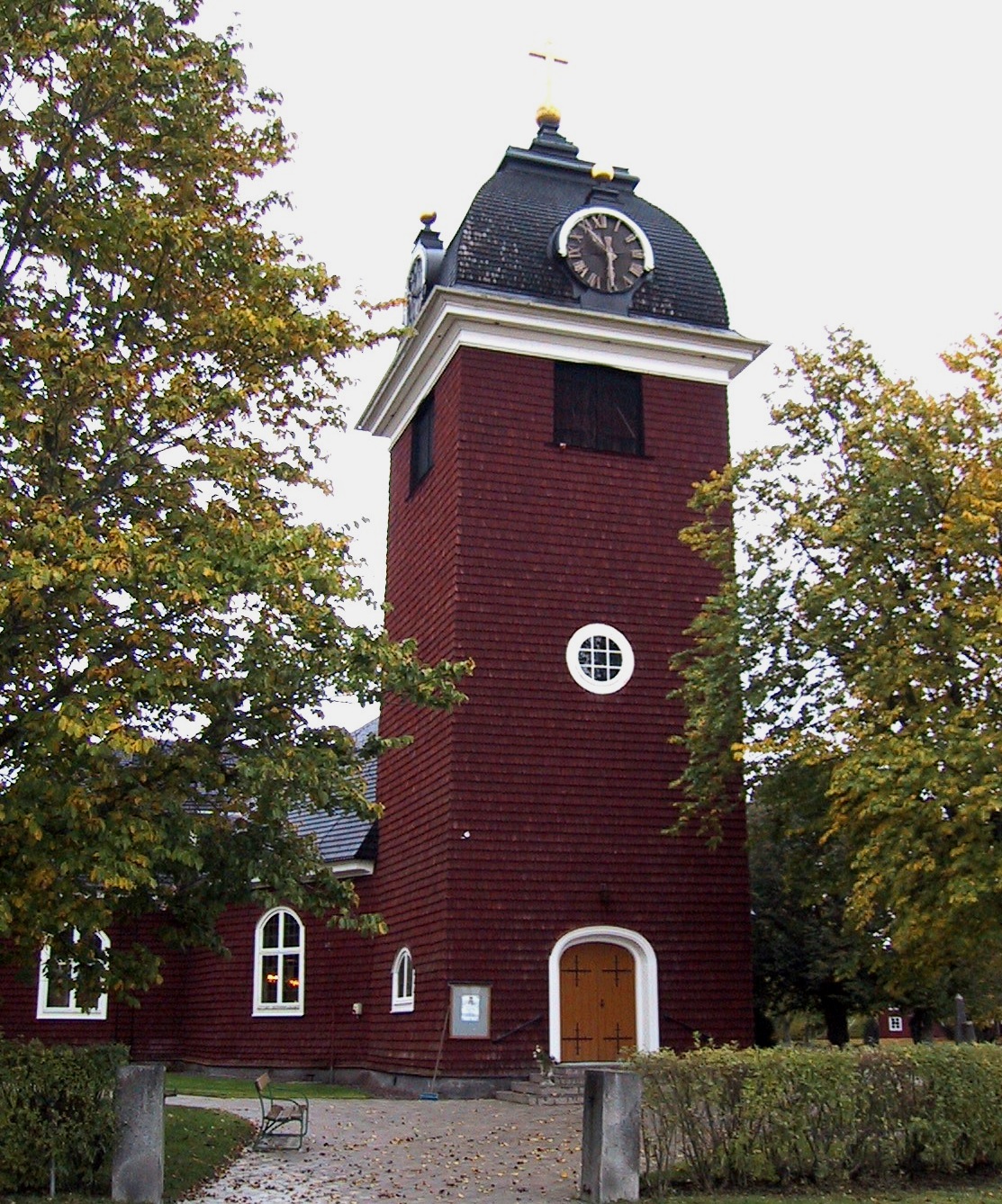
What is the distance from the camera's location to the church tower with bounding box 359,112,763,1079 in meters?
20.2

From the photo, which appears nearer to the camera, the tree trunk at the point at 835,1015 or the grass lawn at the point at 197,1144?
the grass lawn at the point at 197,1144

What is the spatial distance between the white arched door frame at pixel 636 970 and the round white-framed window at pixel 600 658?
12.0ft

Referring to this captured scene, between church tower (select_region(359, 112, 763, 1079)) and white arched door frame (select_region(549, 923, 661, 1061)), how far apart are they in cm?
4

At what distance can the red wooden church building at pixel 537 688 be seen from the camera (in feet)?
66.5

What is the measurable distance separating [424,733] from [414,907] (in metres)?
2.71

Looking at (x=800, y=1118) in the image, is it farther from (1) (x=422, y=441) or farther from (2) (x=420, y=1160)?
(1) (x=422, y=441)

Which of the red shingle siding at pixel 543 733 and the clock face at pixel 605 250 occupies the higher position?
the clock face at pixel 605 250

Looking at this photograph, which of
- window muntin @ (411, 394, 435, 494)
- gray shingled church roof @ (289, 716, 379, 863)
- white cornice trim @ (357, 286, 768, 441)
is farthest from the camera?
gray shingled church roof @ (289, 716, 379, 863)

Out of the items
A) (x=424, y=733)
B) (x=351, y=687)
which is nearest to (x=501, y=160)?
(x=424, y=733)

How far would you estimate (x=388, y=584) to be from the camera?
25531 millimetres

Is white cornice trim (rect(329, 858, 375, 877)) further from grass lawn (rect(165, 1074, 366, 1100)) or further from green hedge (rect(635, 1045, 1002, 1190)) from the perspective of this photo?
green hedge (rect(635, 1045, 1002, 1190))

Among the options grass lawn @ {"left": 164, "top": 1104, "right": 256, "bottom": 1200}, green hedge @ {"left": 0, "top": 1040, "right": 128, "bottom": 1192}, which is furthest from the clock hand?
green hedge @ {"left": 0, "top": 1040, "right": 128, "bottom": 1192}

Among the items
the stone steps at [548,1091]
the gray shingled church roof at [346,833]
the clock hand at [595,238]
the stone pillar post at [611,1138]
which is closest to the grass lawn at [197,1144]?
the stone pillar post at [611,1138]

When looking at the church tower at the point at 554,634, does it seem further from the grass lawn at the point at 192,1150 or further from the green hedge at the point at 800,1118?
the green hedge at the point at 800,1118
